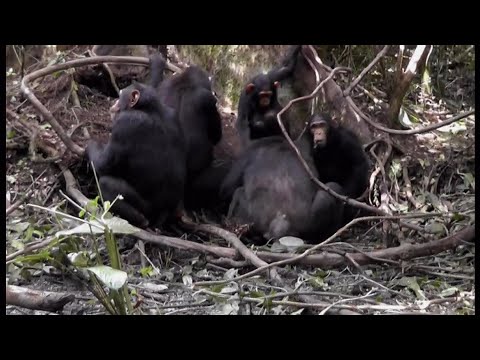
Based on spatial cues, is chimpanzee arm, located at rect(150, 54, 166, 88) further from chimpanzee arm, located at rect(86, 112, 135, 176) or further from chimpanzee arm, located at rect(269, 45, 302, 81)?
chimpanzee arm, located at rect(269, 45, 302, 81)

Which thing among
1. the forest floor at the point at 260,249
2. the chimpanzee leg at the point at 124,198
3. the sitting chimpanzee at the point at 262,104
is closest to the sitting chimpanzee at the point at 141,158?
the chimpanzee leg at the point at 124,198

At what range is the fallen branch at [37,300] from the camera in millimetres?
3973

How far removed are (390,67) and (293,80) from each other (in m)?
1.32

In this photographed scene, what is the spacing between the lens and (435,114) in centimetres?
775

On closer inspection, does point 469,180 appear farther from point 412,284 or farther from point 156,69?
point 156,69

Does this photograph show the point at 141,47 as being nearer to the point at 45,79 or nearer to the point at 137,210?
the point at 45,79

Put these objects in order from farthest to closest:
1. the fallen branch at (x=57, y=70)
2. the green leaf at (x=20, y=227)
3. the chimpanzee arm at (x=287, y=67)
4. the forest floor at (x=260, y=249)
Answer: the chimpanzee arm at (x=287, y=67) < the fallen branch at (x=57, y=70) < the green leaf at (x=20, y=227) < the forest floor at (x=260, y=249)

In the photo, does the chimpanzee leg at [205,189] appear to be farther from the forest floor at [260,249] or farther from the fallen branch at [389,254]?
the fallen branch at [389,254]

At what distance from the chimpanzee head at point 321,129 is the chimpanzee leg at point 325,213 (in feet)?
1.78

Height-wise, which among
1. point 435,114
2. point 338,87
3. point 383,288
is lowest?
point 383,288

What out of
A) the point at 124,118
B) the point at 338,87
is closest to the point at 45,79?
the point at 124,118

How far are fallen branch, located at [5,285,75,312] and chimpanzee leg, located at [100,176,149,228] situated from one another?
6.99 feet

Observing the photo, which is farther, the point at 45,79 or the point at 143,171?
the point at 45,79

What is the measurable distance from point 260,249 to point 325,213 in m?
0.72
